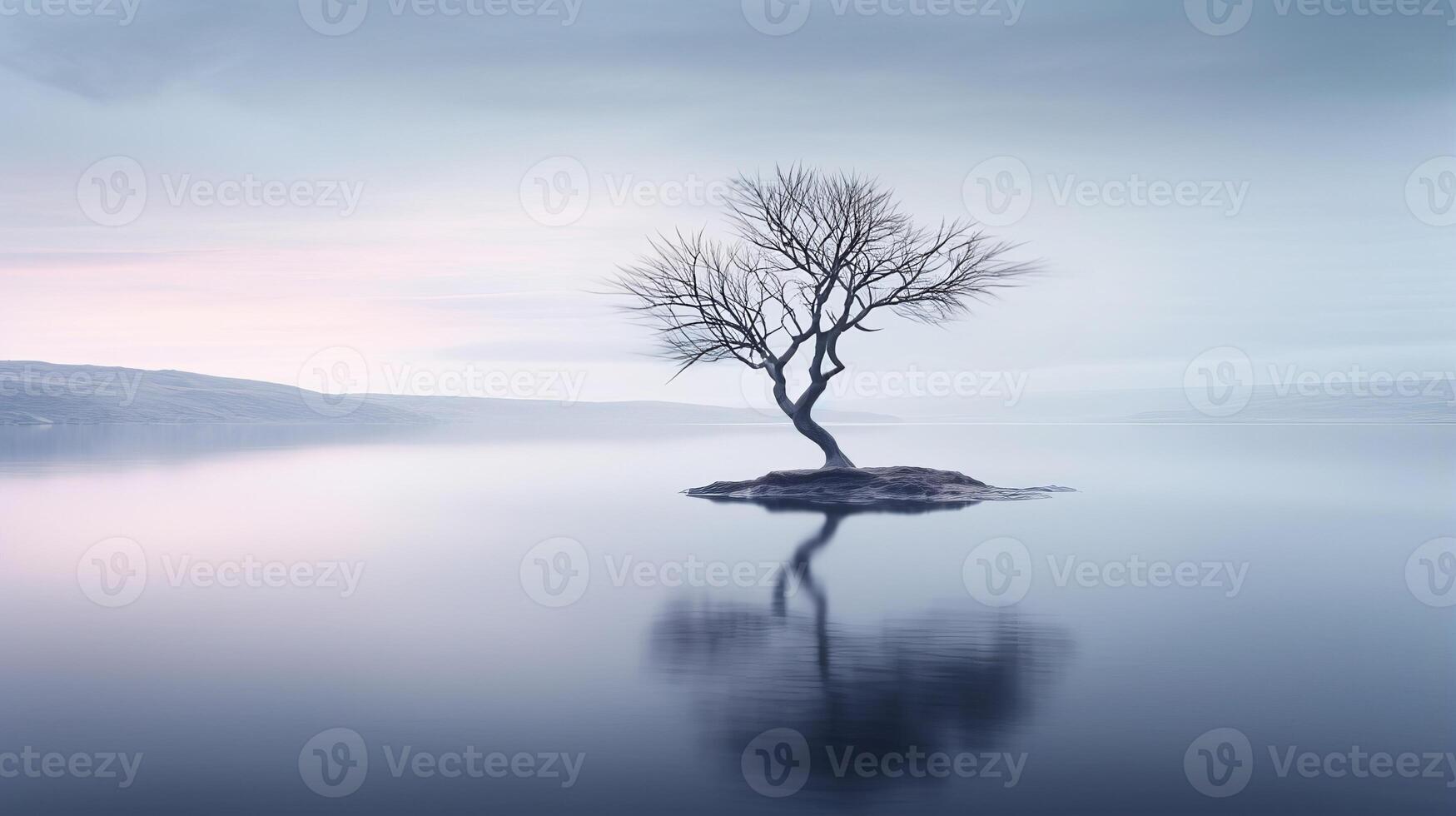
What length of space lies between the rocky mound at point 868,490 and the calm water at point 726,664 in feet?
12.8

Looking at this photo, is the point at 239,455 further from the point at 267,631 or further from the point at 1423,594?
the point at 1423,594

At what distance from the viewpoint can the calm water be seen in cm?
692

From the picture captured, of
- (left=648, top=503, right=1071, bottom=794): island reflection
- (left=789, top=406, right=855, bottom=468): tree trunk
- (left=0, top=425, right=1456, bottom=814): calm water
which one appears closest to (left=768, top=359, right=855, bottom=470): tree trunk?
(left=789, top=406, right=855, bottom=468): tree trunk

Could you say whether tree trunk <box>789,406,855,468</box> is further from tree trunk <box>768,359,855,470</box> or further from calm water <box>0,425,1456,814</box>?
calm water <box>0,425,1456,814</box>

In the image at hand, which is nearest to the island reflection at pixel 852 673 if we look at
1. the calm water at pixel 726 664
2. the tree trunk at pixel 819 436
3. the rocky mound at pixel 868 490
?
the calm water at pixel 726 664

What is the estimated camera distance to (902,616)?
1187 cm

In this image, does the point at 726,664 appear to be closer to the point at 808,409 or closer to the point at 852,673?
the point at 852,673

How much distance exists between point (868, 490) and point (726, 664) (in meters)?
17.6

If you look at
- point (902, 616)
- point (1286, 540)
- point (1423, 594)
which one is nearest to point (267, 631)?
point (902, 616)

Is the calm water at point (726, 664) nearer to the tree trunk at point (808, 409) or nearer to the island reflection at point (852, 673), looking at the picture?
the island reflection at point (852, 673)

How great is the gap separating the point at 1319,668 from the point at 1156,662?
4.57 ft

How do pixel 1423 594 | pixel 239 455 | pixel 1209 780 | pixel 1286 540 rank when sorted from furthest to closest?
1. pixel 239 455
2. pixel 1286 540
3. pixel 1423 594
4. pixel 1209 780

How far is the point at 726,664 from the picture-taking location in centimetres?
971

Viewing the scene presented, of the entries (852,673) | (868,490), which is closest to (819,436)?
(868,490)
